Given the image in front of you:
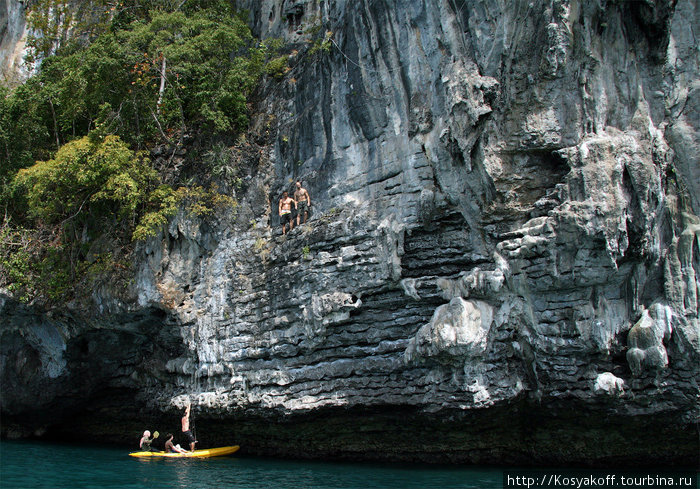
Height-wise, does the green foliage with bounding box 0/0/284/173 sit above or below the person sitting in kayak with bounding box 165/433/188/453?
above

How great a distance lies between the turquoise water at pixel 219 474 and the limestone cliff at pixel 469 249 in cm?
103

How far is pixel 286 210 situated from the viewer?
13.5m

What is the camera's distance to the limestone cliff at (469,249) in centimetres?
1024

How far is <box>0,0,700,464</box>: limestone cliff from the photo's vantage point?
10242 millimetres

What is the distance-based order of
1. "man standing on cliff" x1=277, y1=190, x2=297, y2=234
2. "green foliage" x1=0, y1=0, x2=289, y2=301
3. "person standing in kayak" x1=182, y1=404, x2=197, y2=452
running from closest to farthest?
"man standing on cliff" x1=277, y1=190, x2=297, y2=234
"person standing in kayak" x1=182, y1=404, x2=197, y2=452
"green foliage" x1=0, y1=0, x2=289, y2=301

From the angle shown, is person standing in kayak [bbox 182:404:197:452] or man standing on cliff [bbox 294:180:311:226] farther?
person standing in kayak [bbox 182:404:197:452]

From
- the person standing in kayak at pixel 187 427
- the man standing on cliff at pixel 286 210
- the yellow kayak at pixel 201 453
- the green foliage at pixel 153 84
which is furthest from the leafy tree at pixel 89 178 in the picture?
the yellow kayak at pixel 201 453

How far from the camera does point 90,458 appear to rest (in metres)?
14.3

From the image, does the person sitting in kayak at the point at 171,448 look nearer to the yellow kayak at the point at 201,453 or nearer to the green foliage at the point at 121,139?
the yellow kayak at the point at 201,453

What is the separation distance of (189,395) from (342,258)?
5.78 meters

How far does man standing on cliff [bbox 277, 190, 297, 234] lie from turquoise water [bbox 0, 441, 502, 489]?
525cm

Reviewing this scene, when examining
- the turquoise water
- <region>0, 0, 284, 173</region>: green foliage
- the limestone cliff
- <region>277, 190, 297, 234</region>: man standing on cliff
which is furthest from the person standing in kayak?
<region>0, 0, 284, 173</region>: green foliage

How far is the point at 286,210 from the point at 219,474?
18.8ft

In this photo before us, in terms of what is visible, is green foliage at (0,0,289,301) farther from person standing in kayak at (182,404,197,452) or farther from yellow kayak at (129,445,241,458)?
yellow kayak at (129,445,241,458)
